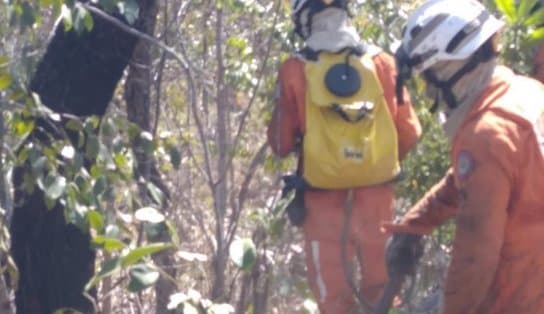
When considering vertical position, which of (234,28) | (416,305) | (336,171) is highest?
(234,28)

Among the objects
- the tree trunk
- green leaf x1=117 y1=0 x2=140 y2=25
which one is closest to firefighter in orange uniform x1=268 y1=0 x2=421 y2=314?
the tree trunk

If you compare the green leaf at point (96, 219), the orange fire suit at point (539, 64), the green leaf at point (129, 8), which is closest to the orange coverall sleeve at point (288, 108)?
the orange fire suit at point (539, 64)

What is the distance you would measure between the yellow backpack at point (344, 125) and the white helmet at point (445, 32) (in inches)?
67.0

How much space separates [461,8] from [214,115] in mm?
3629

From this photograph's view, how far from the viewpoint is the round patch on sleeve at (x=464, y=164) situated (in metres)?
4.00

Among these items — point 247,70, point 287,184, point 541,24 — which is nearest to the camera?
point 541,24

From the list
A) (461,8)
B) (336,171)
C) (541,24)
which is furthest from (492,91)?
(336,171)

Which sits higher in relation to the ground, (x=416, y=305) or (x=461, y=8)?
(x=461, y=8)

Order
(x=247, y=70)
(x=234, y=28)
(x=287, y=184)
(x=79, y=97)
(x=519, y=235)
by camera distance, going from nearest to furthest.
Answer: (x=519, y=235)
(x=79, y=97)
(x=287, y=184)
(x=247, y=70)
(x=234, y=28)

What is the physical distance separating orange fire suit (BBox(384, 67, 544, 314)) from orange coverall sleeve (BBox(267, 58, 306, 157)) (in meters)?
2.02

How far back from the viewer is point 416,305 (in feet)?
18.2

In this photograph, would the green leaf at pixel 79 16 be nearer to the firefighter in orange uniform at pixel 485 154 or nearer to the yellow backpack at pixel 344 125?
the firefighter in orange uniform at pixel 485 154

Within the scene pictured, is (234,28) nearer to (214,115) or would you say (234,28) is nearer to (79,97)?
(214,115)

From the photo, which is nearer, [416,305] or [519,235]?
[519,235]
